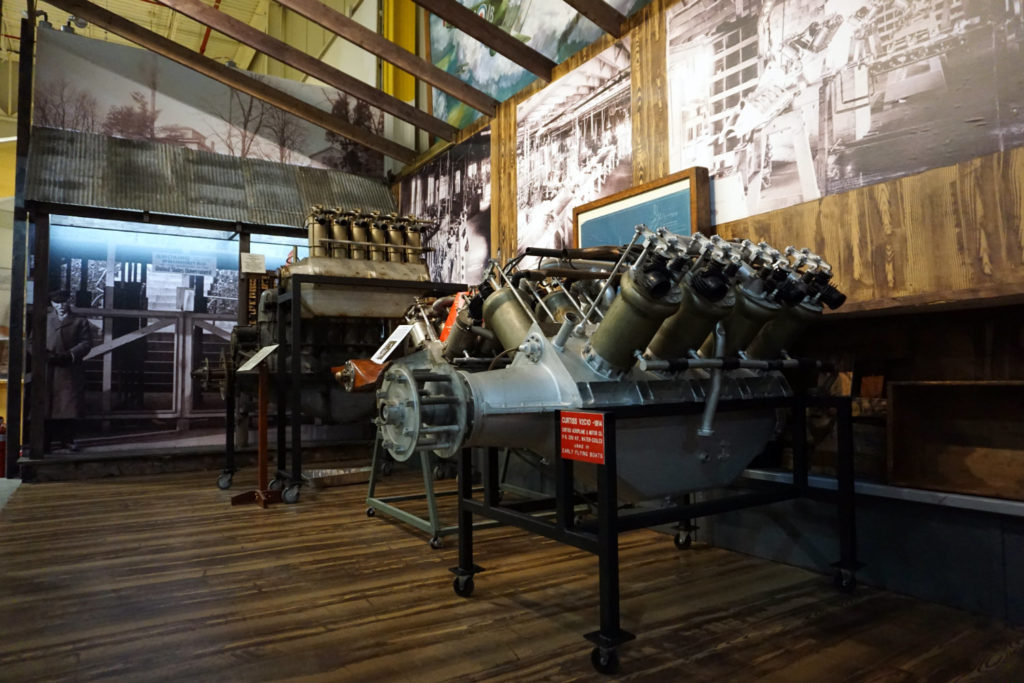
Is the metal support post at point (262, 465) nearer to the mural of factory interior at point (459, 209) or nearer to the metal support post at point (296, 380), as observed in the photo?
the metal support post at point (296, 380)

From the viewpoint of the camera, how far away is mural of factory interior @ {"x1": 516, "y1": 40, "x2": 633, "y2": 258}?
14.6 ft

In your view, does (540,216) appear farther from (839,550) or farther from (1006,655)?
(1006,655)

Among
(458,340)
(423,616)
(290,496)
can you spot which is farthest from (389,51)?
(423,616)

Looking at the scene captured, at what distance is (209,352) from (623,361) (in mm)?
6267

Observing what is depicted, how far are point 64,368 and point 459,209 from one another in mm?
4275

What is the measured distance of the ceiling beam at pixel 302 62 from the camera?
18.6 ft

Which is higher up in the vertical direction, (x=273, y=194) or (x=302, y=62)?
(x=302, y=62)

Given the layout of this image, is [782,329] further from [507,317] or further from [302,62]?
[302,62]

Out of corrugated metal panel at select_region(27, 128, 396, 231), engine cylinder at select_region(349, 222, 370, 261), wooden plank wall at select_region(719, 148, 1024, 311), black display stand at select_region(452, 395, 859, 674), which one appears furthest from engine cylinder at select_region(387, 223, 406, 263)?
wooden plank wall at select_region(719, 148, 1024, 311)

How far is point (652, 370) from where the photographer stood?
2.14m

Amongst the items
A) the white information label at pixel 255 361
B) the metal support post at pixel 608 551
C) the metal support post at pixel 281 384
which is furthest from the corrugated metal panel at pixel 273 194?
the metal support post at pixel 608 551

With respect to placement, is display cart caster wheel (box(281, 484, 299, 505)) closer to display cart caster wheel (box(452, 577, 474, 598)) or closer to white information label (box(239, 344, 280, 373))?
white information label (box(239, 344, 280, 373))

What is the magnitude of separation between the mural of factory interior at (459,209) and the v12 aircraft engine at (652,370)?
353 centimetres

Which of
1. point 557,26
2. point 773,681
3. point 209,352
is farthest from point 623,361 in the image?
point 209,352
